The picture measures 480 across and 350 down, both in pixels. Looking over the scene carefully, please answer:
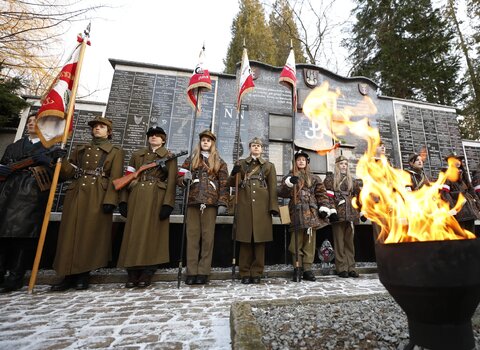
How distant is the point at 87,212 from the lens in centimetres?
393

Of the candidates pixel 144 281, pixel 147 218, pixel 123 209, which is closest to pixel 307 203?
pixel 147 218

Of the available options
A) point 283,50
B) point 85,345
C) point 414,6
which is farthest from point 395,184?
point 283,50

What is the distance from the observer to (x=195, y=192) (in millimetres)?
4445

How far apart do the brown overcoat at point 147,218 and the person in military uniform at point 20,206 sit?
124cm

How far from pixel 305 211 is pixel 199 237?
2.05 m

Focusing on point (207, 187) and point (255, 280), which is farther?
point (207, 187)

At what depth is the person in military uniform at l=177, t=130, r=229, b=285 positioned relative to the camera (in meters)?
4.28

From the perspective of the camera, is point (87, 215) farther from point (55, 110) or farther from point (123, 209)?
point (55, 110)

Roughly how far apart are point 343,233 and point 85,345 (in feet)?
15.6

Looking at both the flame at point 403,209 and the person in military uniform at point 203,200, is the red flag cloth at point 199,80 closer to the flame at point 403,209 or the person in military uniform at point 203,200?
the person in military uniform at point 203,200

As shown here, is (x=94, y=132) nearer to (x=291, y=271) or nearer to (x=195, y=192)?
(x=195, y=192)

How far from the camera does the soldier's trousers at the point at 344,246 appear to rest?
16.7 feet

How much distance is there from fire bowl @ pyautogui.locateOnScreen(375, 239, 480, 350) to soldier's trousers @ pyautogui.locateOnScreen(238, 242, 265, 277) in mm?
3074

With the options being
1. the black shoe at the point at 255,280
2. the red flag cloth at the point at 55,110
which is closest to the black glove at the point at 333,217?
the black shoe at the point at 255,280
